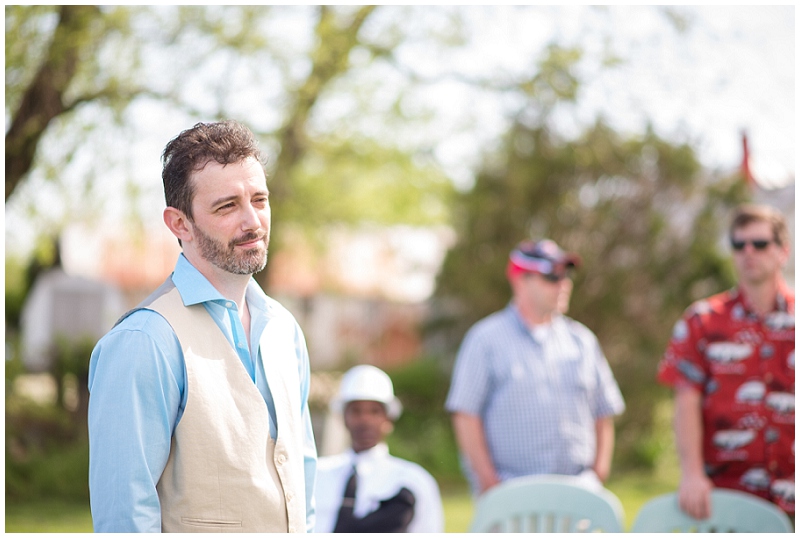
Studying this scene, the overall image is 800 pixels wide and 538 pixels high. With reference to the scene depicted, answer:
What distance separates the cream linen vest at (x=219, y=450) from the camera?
1.72 m

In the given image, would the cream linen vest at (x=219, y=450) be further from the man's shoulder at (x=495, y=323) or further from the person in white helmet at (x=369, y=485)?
the man's shoulder at (x=495, y=323)

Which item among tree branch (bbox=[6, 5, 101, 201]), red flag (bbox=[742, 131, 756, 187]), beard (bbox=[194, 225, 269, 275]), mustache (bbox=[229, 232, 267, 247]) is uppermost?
tree branch (bbox=[6, 5, 101, 201])

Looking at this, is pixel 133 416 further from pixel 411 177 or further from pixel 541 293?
pixel 411 177

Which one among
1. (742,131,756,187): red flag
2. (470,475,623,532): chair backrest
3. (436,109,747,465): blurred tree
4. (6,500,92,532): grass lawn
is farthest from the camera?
(436,109,747,465): blurred tree

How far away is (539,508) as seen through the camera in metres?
3.36

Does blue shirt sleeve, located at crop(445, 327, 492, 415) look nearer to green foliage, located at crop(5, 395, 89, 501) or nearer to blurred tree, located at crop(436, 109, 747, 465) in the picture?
blurred tree, located at crop(436, 109, 747, 465)

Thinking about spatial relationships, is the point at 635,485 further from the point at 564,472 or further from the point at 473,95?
the point at 564,472

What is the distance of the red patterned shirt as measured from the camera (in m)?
3.45

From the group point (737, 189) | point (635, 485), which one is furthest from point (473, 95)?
point (635, 485)

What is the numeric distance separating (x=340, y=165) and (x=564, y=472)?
581 cm

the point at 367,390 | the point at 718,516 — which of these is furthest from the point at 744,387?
the point at 367,390

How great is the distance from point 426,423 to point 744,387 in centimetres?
668

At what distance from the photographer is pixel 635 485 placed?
8.76 m

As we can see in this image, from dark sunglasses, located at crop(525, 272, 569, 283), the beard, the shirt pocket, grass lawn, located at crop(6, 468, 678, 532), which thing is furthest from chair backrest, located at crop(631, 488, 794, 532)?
grass lawn, located at crop(6, 468, 678, 532)
